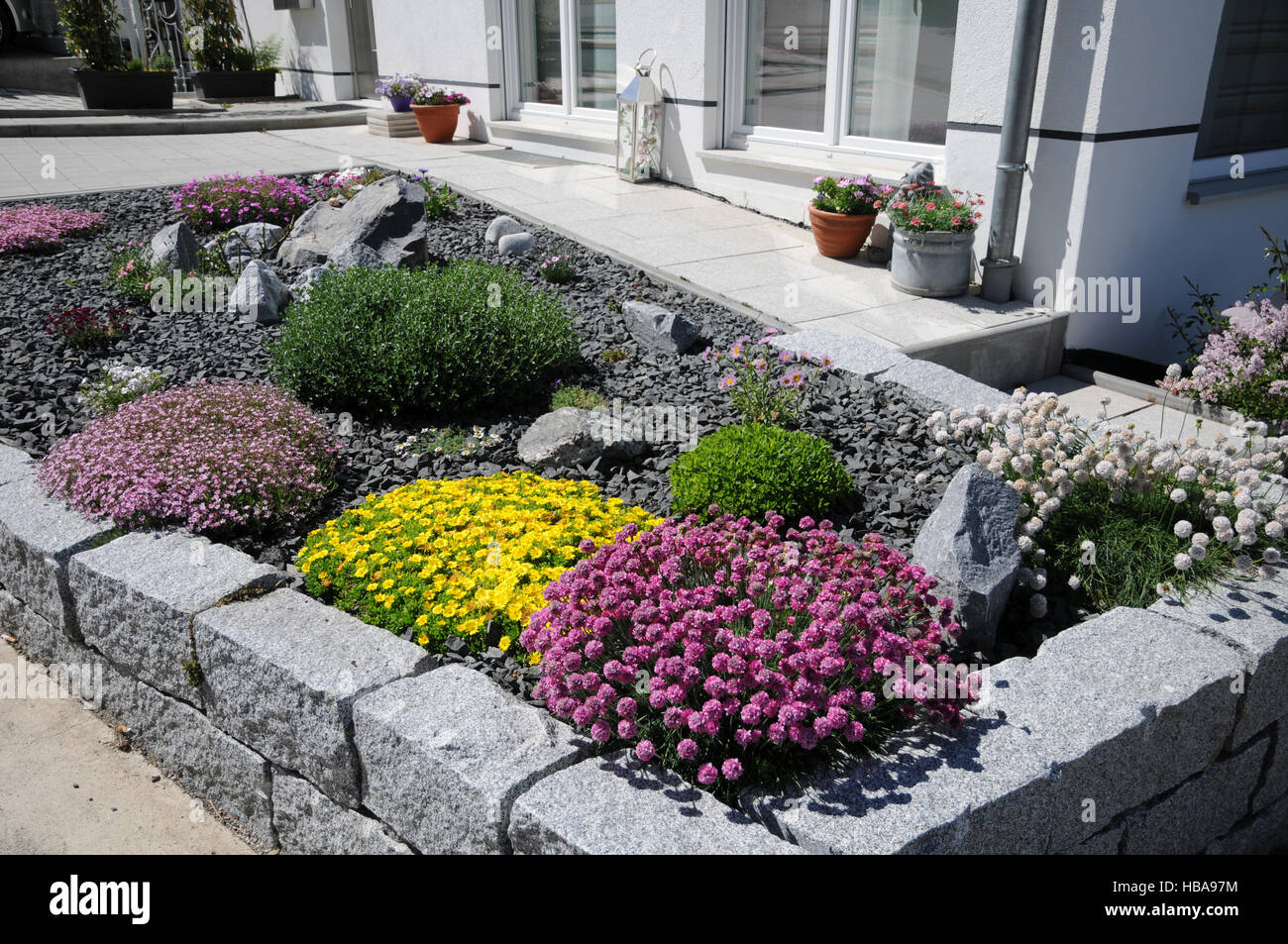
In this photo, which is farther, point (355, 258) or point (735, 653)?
point (355, 258)

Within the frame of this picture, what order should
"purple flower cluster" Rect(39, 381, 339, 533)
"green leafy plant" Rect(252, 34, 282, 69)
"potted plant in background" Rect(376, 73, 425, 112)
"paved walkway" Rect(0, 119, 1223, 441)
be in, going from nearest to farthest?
"purple flower cluster" Rect(39, 381, 339, 533), "paved walkway" Rect(0, 119, 1223, 441), "potted plant in background" Rect(376, 73, 425, 112), "green leafy plant" Rect(252, 34, 282, 69)

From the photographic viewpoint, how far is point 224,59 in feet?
51.7

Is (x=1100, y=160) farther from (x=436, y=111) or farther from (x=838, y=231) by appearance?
(x=436, y=111)

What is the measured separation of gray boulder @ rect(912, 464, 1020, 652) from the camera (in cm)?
303

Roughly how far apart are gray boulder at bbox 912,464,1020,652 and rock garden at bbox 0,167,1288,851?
12mm

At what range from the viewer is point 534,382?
4.86 m

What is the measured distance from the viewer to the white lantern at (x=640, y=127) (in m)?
9.02

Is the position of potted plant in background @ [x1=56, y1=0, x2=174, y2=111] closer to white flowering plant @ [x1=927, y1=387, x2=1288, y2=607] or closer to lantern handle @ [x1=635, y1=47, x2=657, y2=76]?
lantern handle @ [x1=635, y1=47, x2=657, y2=76]

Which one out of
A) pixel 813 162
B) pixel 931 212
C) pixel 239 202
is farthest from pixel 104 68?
pixel 931 212

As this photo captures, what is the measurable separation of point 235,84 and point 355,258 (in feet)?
37.4

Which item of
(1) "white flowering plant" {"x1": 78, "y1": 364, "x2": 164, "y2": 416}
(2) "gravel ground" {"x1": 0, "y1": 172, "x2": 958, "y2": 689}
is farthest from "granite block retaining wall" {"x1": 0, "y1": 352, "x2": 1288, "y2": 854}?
(1) "white flowering plant" {"x1": 78, "y1": 364, "x2": 164, "y2": 416}

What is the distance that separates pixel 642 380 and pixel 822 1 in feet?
14.6

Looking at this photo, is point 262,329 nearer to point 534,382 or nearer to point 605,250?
point 534,382

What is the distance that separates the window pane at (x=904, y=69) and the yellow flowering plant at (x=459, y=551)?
15.7 ft
